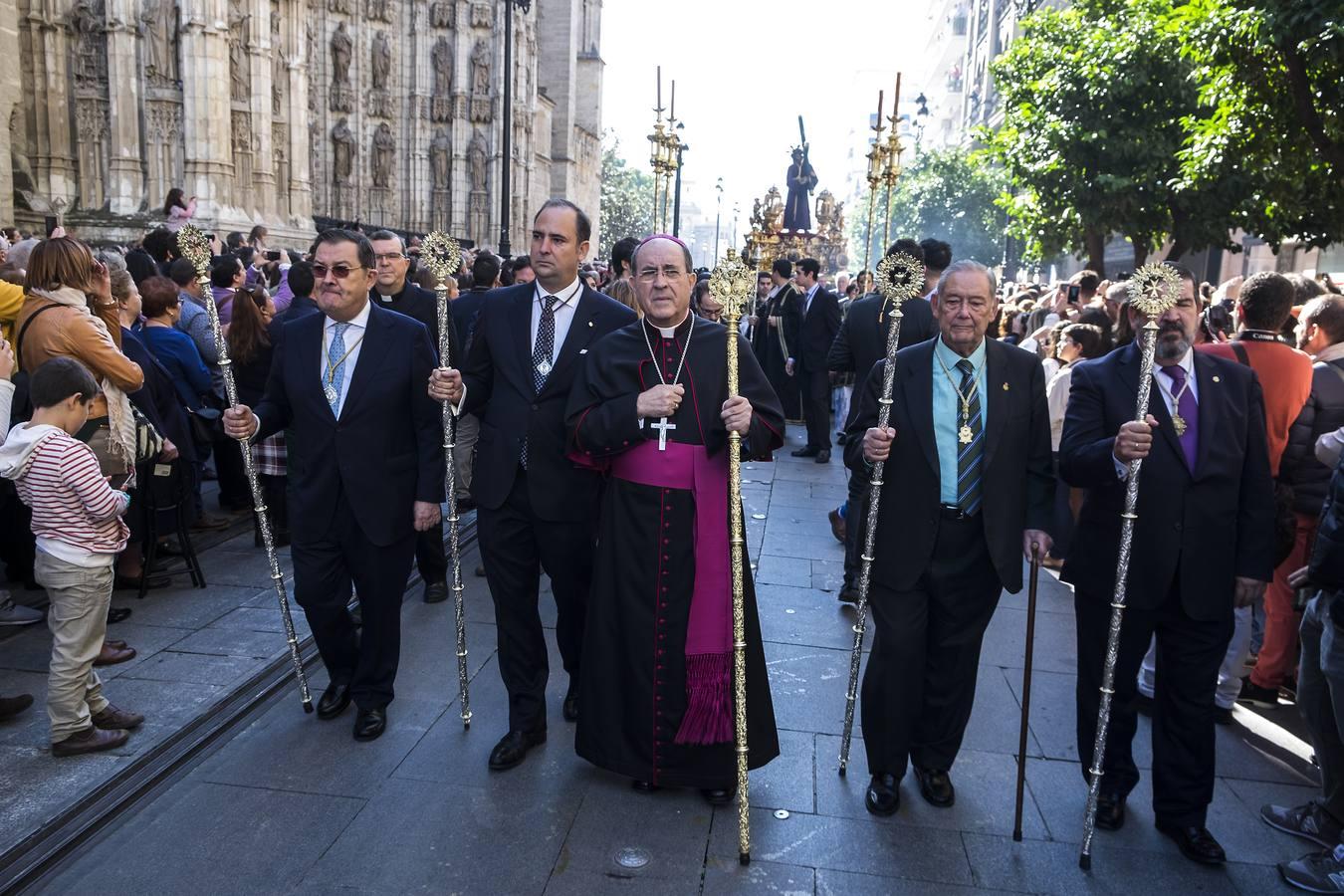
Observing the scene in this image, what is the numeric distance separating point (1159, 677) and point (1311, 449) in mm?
1866

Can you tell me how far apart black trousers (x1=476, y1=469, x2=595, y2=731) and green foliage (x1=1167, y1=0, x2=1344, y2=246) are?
888 cm

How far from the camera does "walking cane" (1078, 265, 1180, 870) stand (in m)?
3.81

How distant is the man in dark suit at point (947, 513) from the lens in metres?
4.16

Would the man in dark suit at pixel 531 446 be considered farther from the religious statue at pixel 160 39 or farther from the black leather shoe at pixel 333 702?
the religious statue at pixel 160 39

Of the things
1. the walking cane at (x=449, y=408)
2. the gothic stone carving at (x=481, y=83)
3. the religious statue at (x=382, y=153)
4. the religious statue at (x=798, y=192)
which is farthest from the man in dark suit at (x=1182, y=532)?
the gothic stone carving at (x=481, y=83)

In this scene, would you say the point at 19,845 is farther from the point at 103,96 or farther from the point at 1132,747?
the point at 103,96

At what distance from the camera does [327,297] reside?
4.73 metres

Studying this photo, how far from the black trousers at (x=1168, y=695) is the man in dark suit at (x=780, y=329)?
976 cm

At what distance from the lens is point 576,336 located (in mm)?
4695

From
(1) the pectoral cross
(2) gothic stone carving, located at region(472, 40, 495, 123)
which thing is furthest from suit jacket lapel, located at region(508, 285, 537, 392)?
(2) gothic stone carving, located at region(472, 40, 495, 123)

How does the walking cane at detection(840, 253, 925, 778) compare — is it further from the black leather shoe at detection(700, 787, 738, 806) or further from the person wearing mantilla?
the black leather shoe at detection(700, 787, 738, 806)

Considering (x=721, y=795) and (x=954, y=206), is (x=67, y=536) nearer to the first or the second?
(x=721, y=795)

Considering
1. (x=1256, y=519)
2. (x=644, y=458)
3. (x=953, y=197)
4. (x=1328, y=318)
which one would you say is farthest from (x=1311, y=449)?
(x=953, y=197)

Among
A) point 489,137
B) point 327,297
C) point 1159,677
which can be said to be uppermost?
point 489,137
